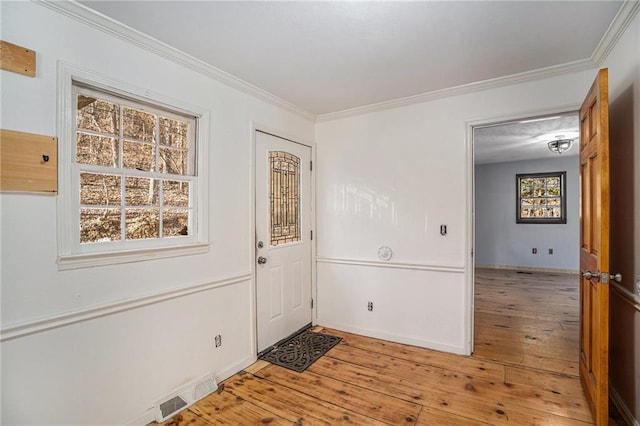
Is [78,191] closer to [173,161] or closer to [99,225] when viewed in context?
[99,225]

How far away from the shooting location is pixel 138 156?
2.12 meters

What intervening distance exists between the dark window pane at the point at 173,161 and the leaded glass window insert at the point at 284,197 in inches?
36.8

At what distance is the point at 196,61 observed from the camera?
235 centimetres

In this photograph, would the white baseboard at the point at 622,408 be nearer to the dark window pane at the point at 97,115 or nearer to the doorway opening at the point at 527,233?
the doorway opening at the point at 527,233

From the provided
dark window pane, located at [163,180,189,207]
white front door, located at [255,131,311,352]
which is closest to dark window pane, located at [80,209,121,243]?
dark window pane, located at [163,180,189,207]

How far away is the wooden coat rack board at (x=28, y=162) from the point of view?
4.96 feet

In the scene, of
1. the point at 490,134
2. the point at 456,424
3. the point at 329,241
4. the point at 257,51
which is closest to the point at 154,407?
the point at 456,424

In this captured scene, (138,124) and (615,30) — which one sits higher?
(615,30)

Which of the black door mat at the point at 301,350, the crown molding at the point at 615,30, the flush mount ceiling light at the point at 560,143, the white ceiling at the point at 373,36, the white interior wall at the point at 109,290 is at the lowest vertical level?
the black door mat at the point at 301,350

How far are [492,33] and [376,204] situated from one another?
5.97 ft

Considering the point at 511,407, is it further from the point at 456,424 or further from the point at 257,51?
the point at 257,51

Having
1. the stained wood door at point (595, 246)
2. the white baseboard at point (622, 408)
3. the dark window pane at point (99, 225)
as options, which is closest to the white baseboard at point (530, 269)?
the stained wood door at point (595, 246)

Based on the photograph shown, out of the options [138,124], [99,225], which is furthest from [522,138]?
[99,225]

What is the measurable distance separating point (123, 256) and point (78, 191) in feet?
1.49
